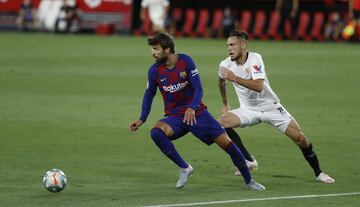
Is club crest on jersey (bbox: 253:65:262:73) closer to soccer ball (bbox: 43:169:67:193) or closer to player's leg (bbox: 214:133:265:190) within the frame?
player's leg (bbox: 214:133:265:190)

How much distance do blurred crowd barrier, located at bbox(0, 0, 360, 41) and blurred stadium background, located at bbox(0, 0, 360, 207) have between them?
6260 millimetres

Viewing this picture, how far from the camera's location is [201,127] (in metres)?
10.9

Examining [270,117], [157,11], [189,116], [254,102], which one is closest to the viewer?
[189,116]

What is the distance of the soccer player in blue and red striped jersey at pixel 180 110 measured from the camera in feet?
35.5

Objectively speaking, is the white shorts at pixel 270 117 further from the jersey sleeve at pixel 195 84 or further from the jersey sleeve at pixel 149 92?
the jersey sleeve at pixel 149 92

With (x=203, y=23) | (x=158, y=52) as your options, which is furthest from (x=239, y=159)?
(x=203, y=23)

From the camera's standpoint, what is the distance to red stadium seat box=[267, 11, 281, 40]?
46.1 metres

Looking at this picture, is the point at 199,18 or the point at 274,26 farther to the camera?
the point at 199,18

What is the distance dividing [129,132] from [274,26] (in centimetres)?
3085

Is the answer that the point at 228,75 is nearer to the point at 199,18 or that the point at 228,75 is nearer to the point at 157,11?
the point at 157,11

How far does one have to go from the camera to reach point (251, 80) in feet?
37.0

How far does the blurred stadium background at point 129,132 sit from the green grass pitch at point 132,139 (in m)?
0.02

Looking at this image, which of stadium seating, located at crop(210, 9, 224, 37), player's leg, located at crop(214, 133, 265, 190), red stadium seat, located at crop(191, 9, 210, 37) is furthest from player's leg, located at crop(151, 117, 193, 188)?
red stadium seat, located at crop(191, 9, 210, 37)

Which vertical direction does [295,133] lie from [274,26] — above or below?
above
